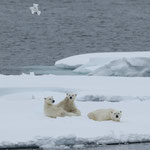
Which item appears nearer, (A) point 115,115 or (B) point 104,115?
(A) point 115,115

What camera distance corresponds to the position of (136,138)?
37.9 feet

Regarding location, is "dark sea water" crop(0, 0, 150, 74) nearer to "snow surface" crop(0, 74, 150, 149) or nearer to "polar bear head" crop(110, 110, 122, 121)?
"snow surface" crop(0, 74, 150, 149)

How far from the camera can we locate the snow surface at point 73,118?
11.3 meters

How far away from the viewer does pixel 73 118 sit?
12.4 meters

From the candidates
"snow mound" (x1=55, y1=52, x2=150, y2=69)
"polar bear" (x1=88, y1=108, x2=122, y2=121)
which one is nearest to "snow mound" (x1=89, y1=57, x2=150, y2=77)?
"snow mound" (x1=55, y1=52, x2=150, y2=69)

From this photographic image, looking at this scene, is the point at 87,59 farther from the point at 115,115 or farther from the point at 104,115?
the point at 115,115

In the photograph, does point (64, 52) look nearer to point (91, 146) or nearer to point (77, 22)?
point (77, 22)

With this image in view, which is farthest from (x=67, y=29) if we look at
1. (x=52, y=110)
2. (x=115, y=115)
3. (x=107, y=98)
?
(x=115, y=115)

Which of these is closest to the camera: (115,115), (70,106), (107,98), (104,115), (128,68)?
(115,115)

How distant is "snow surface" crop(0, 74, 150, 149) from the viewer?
1132 centimetres

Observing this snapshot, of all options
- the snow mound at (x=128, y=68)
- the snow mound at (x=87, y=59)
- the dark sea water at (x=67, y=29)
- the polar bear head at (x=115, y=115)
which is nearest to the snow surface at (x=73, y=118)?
the polar bear head at (x=115, y=115)

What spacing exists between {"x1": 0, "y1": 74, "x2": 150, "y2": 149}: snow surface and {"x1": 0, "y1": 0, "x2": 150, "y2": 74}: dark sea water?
10.1m

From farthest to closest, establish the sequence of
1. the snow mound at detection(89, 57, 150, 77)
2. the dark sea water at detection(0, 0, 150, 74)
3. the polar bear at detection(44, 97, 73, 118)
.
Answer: the dark sea water at detection(0, 0, 150, 74) → the snow mound at detection(89, 57, 150, 77) → the polar bear at detection(44, 97, 73, 118)

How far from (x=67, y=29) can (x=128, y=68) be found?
90.9 feet
